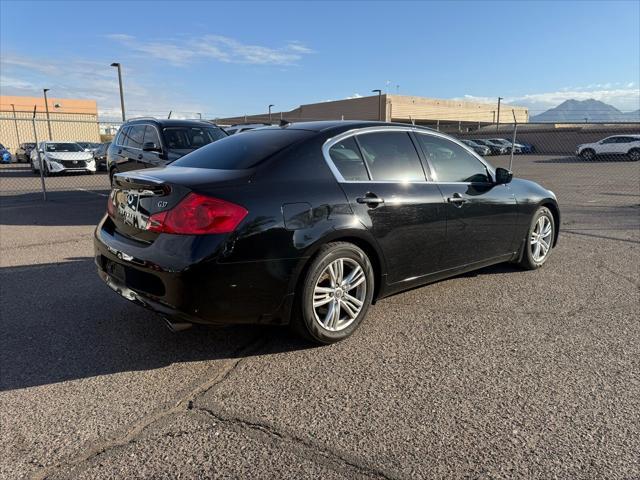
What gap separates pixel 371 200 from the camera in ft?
12.5

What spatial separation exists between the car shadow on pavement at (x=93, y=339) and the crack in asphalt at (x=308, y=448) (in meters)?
0.84

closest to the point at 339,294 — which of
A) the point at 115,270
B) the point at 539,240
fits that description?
the point at 115,270

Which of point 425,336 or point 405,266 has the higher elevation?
→ point 405,266

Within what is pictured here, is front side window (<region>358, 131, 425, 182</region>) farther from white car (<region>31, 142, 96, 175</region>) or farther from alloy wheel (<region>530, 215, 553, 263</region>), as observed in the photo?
white car (<region>31, 142, 96, 175</region>)

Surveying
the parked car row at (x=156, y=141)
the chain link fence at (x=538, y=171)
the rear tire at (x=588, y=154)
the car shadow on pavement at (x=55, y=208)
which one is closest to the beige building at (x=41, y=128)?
the chain link fence at (x=538, y=171)

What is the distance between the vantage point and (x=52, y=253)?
6.52 m

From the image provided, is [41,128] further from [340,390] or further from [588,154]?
[340,390]

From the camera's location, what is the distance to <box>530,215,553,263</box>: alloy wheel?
5.63 meters

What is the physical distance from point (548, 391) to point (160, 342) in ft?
8.92

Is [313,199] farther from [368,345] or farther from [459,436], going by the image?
[459,436]

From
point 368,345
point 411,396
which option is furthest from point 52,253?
point 411,396

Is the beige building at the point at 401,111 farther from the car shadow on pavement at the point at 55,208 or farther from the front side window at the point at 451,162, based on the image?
the front side window at the point at 451,162

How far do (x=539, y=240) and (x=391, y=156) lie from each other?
256cm

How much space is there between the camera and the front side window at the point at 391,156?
4033 millimetres
